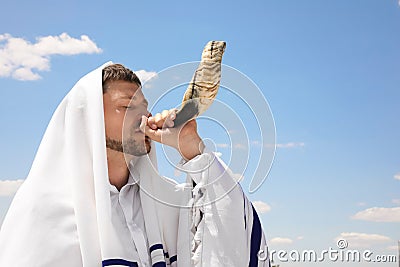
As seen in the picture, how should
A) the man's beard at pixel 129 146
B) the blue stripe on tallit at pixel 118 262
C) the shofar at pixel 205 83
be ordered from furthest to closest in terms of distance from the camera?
the man's beard at pixel 129 146 → the shofar at pixel 205 83 → the blue stripe on tallit at pixel 118 262

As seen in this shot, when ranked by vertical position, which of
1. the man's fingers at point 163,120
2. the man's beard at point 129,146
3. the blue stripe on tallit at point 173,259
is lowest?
the blue stripe on tallit at point 173,259

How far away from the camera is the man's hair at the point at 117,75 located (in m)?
3.21

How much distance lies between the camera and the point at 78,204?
298cm

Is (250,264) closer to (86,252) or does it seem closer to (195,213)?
(195,213)

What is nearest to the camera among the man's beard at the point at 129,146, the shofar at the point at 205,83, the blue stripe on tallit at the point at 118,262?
the blue stripe on tallit at the point at 118,262

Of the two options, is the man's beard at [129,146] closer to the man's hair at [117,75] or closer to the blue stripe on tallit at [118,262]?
the man's hair at [117,75]

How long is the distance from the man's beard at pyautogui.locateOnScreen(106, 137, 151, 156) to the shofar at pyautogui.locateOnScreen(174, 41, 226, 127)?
0.25 meters

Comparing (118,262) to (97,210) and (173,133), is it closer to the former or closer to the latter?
(97,210)

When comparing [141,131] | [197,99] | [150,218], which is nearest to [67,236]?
[150,218]

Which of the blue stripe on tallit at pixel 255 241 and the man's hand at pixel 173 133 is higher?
the man's hand at pixel 173 133

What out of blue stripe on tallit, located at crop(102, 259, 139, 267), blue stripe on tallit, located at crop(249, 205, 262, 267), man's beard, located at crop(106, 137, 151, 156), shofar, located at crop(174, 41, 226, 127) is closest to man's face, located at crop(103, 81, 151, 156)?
man's beard, located at crop(106, 137, 151, 156)

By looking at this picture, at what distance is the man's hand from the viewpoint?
3.11 metres

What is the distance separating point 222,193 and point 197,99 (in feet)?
1.66

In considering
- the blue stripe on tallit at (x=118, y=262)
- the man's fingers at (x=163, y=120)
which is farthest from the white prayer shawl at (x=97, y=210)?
the man's fingers at (x=163, y=120)
